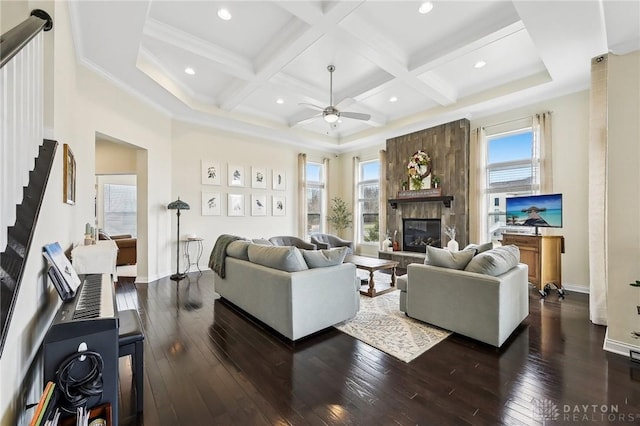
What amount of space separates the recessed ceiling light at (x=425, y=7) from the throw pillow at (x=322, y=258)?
9.61 ft

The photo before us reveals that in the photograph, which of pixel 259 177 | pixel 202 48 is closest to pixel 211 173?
pixel 259 177

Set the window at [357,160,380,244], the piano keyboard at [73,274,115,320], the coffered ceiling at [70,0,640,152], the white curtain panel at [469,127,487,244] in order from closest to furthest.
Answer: the piano keyboard at [73,274,115,320], the coffered ceiling at [70,0,640,152], the white curtain panel at [469,127,487,244], the window at [357,160,380,244]

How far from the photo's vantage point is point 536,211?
4.27 meters

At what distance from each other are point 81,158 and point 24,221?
9.82 feet

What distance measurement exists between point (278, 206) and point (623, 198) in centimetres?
632

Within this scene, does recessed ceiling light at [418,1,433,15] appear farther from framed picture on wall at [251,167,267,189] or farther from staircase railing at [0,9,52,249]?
framed picture on wall at [251,167,267,189]

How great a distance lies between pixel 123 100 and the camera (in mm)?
4488

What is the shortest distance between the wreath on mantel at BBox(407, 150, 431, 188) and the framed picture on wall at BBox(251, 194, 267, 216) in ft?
12.3

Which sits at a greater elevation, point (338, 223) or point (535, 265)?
point (338, 223)

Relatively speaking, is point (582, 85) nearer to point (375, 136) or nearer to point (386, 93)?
point (386, 93)

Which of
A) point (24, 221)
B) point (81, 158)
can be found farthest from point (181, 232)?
point (24, 221)

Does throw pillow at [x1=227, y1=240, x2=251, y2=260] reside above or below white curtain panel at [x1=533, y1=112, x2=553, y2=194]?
below

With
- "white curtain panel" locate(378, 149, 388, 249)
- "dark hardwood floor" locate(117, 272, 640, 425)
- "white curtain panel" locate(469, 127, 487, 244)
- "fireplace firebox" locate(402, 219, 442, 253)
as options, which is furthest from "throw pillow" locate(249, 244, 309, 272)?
"white curtain panel" locate(378, 149, 388, 249)

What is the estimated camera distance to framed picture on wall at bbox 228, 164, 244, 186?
6.55 m
